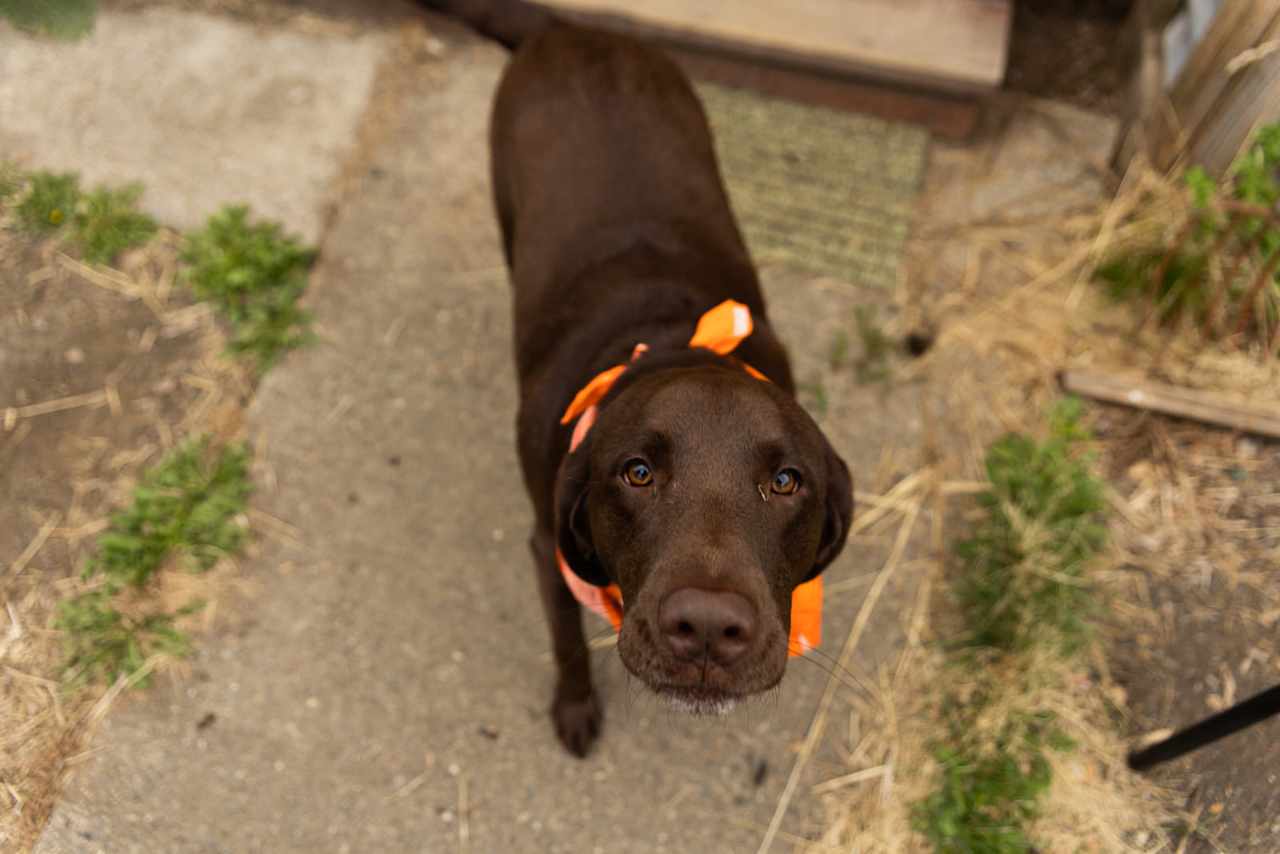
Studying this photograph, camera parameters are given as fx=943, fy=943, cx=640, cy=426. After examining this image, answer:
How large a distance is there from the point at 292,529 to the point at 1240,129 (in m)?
3.39

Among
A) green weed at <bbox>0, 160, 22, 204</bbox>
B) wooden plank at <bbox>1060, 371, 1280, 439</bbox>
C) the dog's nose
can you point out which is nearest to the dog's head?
the dog's nose

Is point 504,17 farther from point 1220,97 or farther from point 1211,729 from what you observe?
point 1211,729

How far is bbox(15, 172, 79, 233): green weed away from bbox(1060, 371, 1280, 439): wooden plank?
12.1 ft

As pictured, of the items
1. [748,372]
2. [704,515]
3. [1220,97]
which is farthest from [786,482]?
[1220,97]

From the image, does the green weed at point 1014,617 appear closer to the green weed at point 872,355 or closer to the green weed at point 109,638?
the green weed at point 872,355

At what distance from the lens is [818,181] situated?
3770 mm

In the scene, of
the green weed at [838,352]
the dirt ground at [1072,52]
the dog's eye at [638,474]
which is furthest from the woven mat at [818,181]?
the dog's eye at [638,474]

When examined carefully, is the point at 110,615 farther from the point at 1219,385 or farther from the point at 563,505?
the point at 1219,385

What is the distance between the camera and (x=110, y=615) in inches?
111

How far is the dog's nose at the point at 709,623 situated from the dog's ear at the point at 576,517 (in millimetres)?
439

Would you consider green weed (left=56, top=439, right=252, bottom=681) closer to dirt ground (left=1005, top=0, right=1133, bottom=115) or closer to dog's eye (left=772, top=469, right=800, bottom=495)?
dog's eye (left=772, top=469, right=800, bottom=495)

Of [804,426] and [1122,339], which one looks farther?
[1122,339]

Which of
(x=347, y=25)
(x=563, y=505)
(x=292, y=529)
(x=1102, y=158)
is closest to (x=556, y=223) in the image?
(x=563, y=505)

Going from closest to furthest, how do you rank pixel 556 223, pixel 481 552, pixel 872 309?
pixel 556 223 < pixel 481 552 < pixel 872 309
